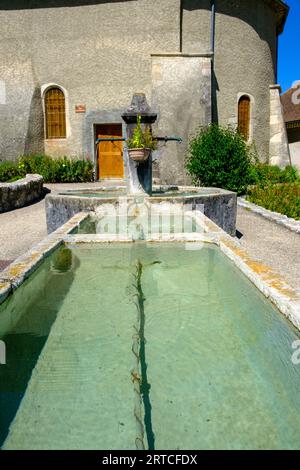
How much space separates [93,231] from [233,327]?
2609 mm

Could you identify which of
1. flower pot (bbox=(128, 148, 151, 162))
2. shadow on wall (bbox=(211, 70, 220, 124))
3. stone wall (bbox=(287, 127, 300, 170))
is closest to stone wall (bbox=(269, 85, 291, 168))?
stone wall (bbox=(287, 127, 300, 170))

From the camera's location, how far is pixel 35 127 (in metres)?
14.6

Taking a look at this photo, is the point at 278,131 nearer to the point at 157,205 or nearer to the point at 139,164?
the point at 139,164

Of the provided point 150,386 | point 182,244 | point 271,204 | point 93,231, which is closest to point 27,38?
point 271,204

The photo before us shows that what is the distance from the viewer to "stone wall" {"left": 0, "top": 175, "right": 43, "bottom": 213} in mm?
8977

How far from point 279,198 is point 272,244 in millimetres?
4088

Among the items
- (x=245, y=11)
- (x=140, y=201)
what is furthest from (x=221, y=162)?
(x=245, y=11)

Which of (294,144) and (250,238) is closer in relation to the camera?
(250,238)

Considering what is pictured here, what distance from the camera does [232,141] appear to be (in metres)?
10.7

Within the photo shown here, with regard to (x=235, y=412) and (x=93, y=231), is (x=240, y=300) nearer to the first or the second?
(x=235, y=412)

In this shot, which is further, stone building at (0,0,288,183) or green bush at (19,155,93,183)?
stone building at (0,0,288,183)

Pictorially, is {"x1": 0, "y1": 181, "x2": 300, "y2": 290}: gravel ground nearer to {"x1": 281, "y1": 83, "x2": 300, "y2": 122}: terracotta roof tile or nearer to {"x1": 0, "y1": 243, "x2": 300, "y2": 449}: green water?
{"x1": 0, "y1": 243, "x2": 300, "y2": 449}: green water

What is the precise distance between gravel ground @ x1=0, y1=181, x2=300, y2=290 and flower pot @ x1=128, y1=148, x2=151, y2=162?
213cm

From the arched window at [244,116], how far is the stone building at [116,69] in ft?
0.29
